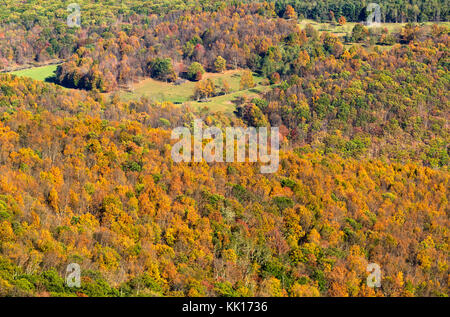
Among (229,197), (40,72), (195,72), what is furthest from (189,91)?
(229,197)

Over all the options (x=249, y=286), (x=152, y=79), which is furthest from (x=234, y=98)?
(x=249, y=286)

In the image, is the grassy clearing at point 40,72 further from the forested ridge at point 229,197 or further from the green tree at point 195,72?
the green tree at point 195,72

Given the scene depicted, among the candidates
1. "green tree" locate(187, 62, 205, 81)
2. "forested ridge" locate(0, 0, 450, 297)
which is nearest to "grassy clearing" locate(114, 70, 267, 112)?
"green tree" locate(187, 62, 205, 81)

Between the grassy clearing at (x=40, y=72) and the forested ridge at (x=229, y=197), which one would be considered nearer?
the forested ridge at (x=229, y=197)

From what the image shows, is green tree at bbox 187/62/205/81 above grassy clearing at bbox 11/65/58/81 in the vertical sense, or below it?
above

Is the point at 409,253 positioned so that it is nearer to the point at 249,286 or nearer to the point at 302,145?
the point at 249,286

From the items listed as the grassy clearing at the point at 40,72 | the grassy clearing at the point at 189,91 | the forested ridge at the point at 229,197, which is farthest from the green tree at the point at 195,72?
the grassy clearing at the point at 40,72

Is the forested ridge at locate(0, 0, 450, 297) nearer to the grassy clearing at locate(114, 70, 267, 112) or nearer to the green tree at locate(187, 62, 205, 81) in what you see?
the grassy clearing at locate(114, 70, 267, 112)
